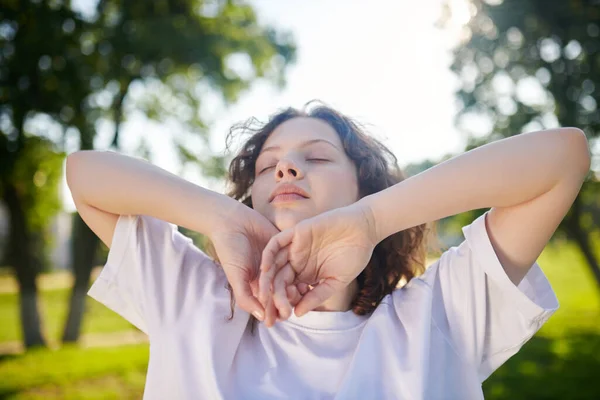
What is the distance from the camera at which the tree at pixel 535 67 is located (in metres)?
7.70

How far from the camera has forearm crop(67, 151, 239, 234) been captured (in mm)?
1532

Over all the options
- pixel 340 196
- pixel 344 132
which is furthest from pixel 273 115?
pixel 340 196

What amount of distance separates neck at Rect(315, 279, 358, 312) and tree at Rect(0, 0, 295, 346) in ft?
24.8

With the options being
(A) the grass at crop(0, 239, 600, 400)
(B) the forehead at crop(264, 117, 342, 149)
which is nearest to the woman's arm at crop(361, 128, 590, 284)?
(B) the forehead at crop(264, 117, 342, 149)

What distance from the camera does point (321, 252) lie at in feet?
4.77

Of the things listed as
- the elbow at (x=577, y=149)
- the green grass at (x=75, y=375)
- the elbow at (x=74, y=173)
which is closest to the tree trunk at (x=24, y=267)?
the green grass at (x=75, y=375)

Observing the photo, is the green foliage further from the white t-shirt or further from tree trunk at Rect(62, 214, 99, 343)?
the white t-shirt

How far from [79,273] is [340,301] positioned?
8.56 m

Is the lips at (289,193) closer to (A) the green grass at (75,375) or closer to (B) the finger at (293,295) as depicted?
(B) the finger at (293,295)

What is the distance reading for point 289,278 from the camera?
138 centimetres

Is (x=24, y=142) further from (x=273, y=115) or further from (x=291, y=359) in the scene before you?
(x=291, y=359)

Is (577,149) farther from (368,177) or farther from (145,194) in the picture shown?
(145,194)

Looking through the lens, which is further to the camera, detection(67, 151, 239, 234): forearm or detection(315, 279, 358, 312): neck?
detection(315, 279, 358, 312): neck

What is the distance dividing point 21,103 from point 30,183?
6.90 feet
